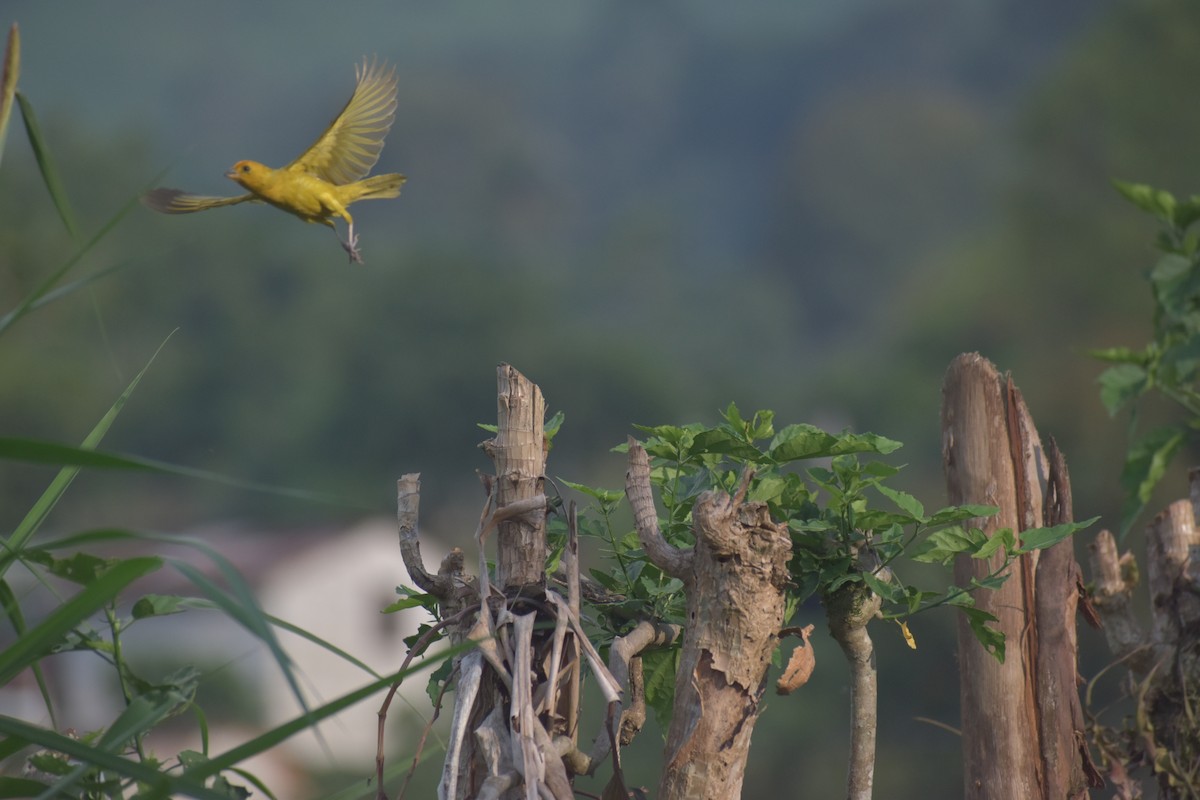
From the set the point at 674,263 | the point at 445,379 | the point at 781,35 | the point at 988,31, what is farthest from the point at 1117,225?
the point at 781,35

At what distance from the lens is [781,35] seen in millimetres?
118375

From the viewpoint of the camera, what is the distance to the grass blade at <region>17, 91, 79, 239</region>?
1348 mm

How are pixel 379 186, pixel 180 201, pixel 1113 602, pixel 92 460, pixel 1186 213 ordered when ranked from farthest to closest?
1. pixel 379 186
2. pixel 1113 602
3. pixel 180 201
4. pixel 1186 213
5. pixel 92 460

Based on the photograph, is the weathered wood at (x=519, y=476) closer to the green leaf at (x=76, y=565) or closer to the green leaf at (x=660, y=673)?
the green leaf at (x=660, y=673)

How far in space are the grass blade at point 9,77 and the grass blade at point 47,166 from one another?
0.05 ft

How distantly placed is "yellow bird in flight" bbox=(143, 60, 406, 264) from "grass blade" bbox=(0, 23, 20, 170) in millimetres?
700

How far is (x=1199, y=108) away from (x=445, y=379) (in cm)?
3021

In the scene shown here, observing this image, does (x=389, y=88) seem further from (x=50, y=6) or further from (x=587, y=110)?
(x=50, y=6)

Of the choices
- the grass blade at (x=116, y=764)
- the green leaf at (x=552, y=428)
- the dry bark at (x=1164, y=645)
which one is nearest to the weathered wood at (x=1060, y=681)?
the dry bark at (x=1164, y=645)

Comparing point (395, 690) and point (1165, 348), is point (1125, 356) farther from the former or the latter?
point (395, 690)

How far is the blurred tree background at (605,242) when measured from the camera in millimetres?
30203

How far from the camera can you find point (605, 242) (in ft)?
271

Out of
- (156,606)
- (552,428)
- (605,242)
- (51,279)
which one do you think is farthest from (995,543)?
(605,242)

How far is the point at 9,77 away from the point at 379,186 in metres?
0.96
